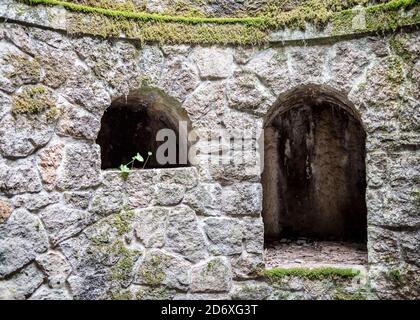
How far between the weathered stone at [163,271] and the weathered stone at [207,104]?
113 centimetres

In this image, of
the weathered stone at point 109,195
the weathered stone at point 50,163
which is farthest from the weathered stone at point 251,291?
the weathered stone at point 50,163

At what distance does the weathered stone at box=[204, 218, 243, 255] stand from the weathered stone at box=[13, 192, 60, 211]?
1.23 metres

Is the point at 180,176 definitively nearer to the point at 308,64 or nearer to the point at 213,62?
the point at 213,62

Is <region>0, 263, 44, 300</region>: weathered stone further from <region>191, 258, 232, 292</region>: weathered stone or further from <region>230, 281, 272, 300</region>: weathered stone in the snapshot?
<region>230, 281, 272, 300</region>: weathered stone

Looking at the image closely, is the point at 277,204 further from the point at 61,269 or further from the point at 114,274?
the point at 61,269

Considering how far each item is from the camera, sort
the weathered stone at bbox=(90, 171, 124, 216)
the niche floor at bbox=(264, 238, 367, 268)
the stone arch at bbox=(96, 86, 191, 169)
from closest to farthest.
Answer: the weathered stone at bbox=(90, 171, 124, 216), the niche floor at bbox=(264, 238, 367, 268), the stone arch at bbox=(96, 86, 191, 169)

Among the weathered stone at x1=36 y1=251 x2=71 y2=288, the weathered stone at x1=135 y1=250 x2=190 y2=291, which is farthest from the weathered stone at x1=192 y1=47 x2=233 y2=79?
the weathered stone at x1=36 y1=251 x2=71 y2=288

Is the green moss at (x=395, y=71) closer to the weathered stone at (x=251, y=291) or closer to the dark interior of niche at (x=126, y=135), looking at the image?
the weathered stone at (x=251, y=291)

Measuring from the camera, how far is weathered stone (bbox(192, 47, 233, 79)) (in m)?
3.74

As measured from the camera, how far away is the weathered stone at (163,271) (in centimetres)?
357

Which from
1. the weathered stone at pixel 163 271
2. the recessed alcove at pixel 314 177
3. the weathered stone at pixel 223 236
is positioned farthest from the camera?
the recessed alcove at pixel 314 177

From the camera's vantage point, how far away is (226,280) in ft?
12.0

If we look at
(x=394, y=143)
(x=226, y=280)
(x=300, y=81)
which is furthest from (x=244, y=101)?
(x=226, y=280)

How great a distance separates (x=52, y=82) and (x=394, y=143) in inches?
108
